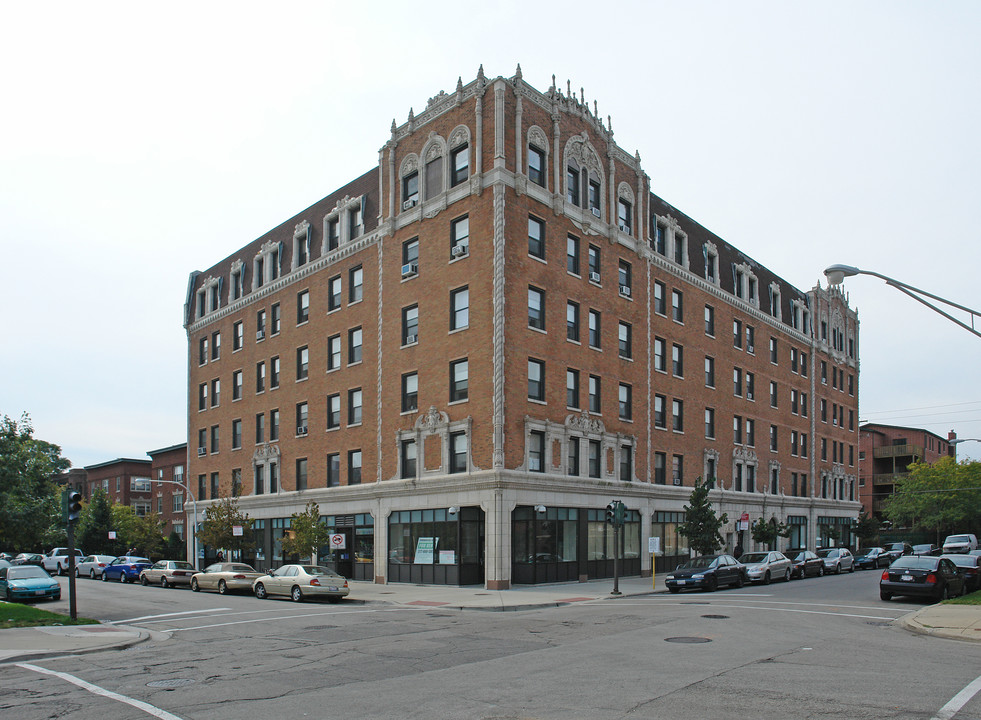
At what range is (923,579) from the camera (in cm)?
2542

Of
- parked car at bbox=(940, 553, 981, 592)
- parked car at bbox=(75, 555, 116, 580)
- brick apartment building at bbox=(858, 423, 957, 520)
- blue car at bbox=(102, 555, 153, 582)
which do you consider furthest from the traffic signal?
brick apartment building at bbox=(858, 423, 957, 520)

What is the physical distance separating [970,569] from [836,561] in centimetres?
1827

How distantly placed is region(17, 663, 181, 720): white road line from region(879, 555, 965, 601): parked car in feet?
74.9

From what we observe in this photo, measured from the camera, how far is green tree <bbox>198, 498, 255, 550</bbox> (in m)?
47.3

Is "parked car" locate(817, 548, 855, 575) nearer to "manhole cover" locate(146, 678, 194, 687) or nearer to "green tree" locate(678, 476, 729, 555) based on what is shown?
"green tree" locate(678, 476, 729, 555)

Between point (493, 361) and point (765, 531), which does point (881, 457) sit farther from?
point (493, 361)

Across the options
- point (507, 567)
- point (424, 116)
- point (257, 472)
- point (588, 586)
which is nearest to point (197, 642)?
point (507, 567)

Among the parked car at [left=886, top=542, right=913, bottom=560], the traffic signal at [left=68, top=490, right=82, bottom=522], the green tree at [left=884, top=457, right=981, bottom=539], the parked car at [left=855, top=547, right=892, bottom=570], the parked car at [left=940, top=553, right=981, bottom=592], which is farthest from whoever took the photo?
the green tree at [left=884, top=457, right=981, bottom=539]

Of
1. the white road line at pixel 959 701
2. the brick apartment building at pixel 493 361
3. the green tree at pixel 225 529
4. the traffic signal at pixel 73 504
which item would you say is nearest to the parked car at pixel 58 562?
the brick apartment building at pixel 493 361

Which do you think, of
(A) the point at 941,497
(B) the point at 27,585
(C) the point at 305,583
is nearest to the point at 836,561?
(C) the point at 305,583

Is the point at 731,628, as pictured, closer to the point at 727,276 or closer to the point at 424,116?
the point at 424,116

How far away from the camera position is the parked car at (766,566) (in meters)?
36.4

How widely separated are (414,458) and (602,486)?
28.8 ft

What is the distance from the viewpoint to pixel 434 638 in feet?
58.2
